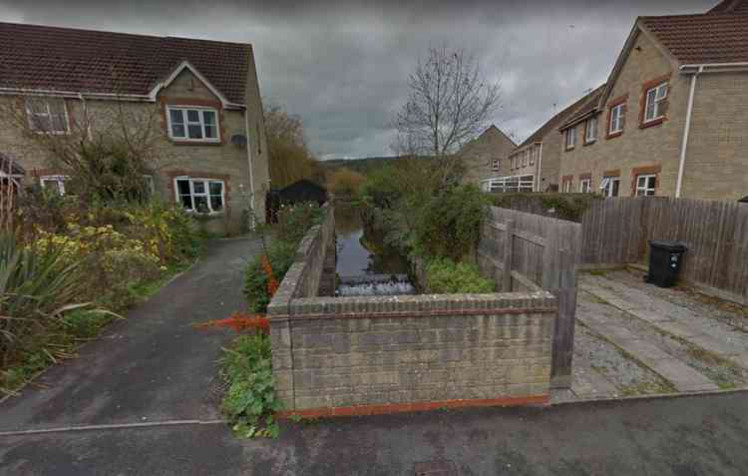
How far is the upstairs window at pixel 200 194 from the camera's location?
13.8 meters

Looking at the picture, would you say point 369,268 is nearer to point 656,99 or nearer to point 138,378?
point 138,378

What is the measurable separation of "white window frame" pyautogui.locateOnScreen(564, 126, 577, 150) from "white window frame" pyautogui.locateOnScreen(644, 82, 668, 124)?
5512 millimetres

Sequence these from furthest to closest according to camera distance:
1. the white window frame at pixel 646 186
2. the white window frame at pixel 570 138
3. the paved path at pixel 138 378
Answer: the white window frame at pixel 570 138, the white window frame at pixel 646 186, the paved path at pixel 138 378

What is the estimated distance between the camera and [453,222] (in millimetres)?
6395

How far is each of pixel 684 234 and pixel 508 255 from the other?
224 inches

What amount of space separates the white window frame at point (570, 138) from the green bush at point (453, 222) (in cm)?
1427

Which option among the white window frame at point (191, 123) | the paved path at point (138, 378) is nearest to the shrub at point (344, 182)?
the white window frame at point (191, 123)

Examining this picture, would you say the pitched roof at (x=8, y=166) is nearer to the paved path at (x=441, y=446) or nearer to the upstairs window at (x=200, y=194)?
the upstairs window at (x=200, y=194)

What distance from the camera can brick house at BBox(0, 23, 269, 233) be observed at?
12570 mm

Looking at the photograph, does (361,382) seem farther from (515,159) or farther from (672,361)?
(515,159)

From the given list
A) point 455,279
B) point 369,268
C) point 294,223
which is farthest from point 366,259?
point 455,279

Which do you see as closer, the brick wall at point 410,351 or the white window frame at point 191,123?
the brick wall at point 410,351

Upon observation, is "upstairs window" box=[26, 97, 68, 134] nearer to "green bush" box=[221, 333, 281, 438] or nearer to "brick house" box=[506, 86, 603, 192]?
"green bush" box=[221, 333, 281, 438]

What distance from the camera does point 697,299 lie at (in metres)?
6.18
